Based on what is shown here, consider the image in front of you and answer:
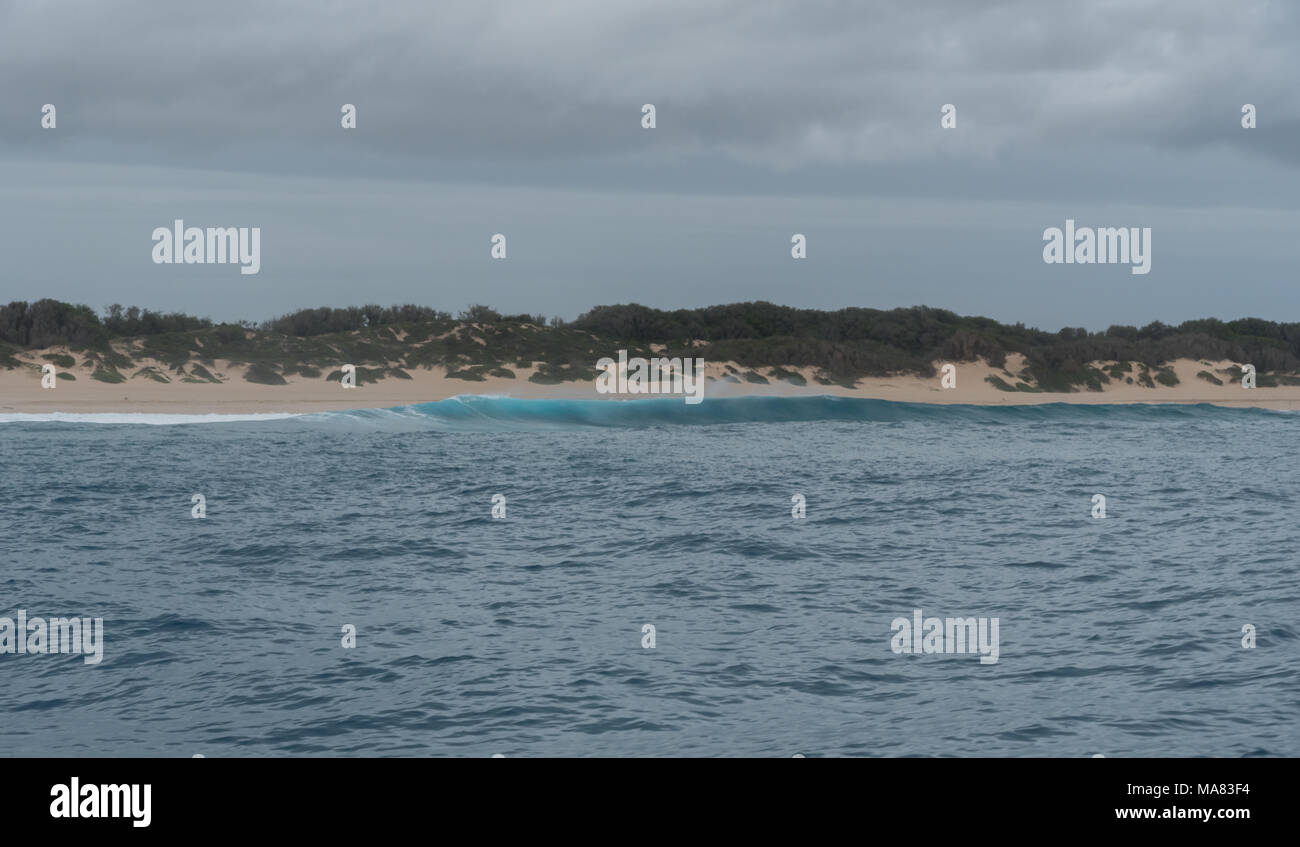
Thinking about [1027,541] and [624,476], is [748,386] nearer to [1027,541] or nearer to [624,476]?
[624,476]

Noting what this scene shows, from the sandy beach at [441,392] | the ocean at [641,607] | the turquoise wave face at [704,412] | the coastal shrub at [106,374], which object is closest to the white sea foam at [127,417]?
the sandy beach at [441,392]

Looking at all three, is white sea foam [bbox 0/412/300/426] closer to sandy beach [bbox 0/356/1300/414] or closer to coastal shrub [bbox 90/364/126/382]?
sandy beach [bbox 0/356/1300/414]

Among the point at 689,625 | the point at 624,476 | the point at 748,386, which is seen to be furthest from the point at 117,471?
the point at 748,386

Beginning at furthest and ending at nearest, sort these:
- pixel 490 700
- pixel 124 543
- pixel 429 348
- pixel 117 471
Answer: pixel 429 348
pixel 117 471
pixel 124 543
pixel 490 700

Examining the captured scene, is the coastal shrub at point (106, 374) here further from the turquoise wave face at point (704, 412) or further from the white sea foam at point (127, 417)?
the turquoise wave face at point (704, 412)

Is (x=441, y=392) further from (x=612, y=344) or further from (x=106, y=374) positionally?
(x=612, y=344)

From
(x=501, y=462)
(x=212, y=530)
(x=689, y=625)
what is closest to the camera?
(x=689, y=625)

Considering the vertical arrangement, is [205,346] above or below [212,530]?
above
